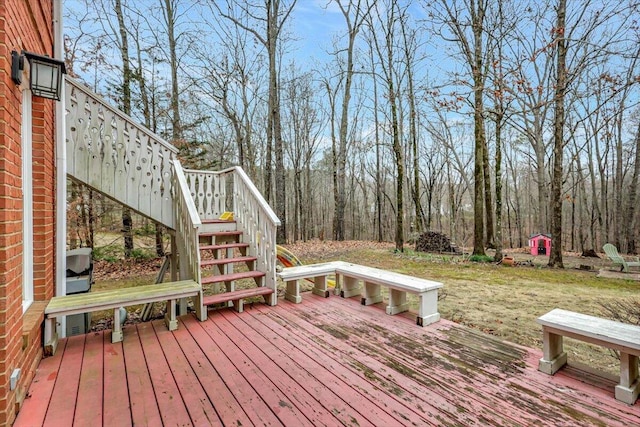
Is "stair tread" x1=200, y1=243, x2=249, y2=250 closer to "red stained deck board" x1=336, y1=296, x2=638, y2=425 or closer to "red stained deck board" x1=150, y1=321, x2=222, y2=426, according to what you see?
"red stained deck board" x1=150, y1=321, x2=222, y2=426

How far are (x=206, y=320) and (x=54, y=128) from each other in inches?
110

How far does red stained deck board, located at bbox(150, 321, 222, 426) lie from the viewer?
189cm

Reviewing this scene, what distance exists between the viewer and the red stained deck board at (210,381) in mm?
1900

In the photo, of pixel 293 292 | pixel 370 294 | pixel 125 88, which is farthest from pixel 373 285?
pixel 125 88

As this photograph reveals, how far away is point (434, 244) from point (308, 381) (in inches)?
381

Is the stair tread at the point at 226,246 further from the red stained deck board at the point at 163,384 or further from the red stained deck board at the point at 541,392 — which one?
the red stained deck board at the point at 541,392

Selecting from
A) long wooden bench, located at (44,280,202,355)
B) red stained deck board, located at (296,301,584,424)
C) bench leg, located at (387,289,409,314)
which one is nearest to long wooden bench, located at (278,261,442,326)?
bench leg, located at (387,289,409,314)

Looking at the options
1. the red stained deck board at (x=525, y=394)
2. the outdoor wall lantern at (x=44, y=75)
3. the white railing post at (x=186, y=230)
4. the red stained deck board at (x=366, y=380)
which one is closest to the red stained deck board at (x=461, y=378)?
the red stained deck board at (x=525, y=394)

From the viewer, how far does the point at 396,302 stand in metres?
3.82

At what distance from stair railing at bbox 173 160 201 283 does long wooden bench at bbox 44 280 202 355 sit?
0.27m

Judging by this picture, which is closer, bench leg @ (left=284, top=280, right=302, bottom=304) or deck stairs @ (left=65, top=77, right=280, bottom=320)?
deck stairs @ (left=65, top=77, right=280, bottom=320)

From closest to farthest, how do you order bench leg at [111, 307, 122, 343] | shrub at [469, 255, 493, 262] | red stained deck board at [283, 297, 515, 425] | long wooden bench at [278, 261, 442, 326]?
red stained deck board at [283, 297, 515, 425]
bench leg at [111, 307, 122, 343]
long wooden bench at [278, 261, 442, 326]
shrub at [469, 255, 493, 262]

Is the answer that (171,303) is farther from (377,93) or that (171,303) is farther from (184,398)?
(377,93)

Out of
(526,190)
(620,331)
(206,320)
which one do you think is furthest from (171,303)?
(526,190)
